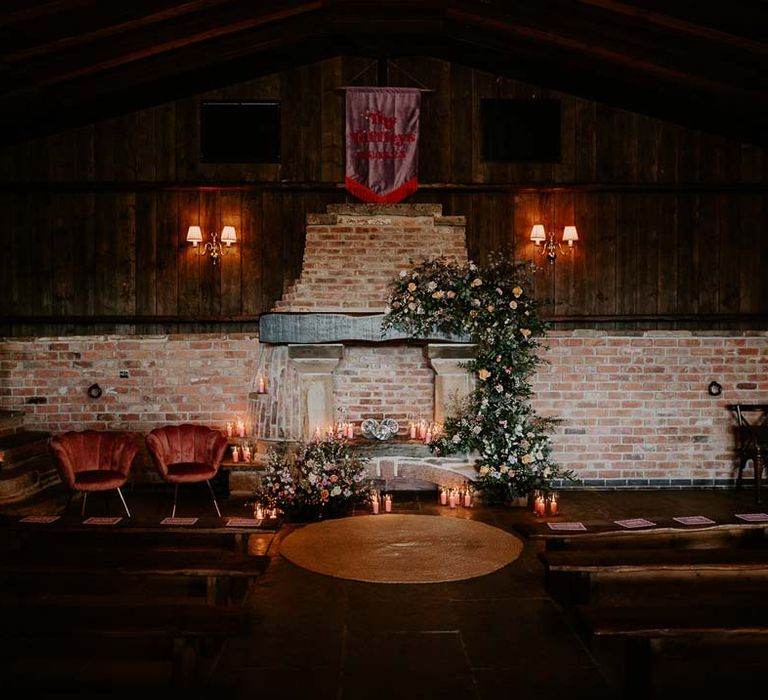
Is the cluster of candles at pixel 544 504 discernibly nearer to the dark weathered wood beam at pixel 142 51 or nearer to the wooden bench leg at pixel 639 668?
the wooden bench leg at pixel 639 668

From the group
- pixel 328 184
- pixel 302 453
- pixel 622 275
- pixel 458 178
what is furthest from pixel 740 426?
pixel 328 184

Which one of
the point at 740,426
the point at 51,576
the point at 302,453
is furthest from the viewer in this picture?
the point at 740,426

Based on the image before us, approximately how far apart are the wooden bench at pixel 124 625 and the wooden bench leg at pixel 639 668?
168 cm

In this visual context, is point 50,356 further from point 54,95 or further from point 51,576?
point 51,576

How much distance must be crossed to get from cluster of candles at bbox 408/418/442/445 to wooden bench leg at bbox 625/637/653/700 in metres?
3.96

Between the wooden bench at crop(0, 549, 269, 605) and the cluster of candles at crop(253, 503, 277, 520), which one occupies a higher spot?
the wooden bench at crop(0, 549, 269, 605)

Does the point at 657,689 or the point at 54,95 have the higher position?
the point at 54,95

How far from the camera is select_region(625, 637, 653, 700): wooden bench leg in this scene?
286cm

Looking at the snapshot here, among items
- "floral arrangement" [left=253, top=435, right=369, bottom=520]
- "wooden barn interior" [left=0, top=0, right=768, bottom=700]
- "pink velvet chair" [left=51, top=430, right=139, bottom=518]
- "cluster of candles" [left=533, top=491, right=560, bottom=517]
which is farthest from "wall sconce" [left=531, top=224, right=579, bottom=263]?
"pink velvet chair" [left=51, top=430, right=139, bottom=518]

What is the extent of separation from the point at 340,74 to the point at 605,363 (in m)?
4.39

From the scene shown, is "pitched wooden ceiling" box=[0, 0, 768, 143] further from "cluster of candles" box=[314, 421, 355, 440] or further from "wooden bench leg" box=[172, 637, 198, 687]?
"wooden bench leg" box=[172, 637, 198, 687]

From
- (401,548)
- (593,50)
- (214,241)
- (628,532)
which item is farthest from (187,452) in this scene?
(593,50)

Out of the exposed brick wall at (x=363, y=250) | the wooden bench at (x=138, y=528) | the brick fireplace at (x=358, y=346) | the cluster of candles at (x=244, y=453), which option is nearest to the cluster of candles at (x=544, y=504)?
the brick fireplace at (x=358, y=346)

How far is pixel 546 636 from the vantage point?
3.61m
